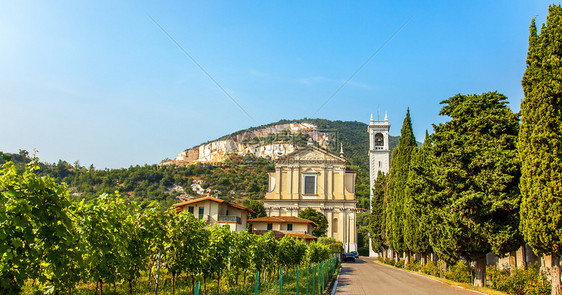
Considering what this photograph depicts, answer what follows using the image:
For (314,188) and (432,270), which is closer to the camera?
(432,270)

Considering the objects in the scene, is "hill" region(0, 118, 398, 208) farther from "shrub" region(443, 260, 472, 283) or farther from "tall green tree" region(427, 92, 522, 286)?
"tall green tree" region(427, 92, 522, 286)

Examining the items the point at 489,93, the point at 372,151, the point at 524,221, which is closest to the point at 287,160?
the point at 372,151

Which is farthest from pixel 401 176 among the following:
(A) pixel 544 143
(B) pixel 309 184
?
(B) pixel 309 184

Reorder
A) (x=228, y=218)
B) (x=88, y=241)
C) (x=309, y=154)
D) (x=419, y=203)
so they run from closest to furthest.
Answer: (x=88, y=241)
(x=419, y=203)
(x=228, y=218)
(x=309, y=154)

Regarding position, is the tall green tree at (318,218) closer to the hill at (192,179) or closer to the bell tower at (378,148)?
the bell tower at (378,148)

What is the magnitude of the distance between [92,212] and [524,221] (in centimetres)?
1483

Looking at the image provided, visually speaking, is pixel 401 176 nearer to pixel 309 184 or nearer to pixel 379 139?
pixel 309 184

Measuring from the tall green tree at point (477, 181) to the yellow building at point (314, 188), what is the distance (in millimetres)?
47130

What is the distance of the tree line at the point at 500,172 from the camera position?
45.9ft

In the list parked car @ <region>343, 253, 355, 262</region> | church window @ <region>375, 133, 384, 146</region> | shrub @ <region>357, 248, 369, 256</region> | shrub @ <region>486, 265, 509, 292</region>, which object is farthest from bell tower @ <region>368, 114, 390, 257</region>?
shrub @ <region>486, 265, 509, 292</region>

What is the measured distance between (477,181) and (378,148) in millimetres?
65465

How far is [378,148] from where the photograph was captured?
274ft

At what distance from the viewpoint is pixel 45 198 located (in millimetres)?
3648

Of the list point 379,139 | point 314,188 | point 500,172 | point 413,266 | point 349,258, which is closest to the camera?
point 500,172
